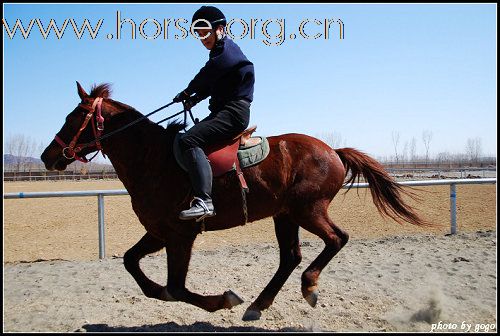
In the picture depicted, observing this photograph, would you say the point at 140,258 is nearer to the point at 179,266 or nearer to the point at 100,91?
the point at 179,266

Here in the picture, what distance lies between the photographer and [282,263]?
5.06 metres

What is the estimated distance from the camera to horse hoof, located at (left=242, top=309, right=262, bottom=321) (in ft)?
15.4

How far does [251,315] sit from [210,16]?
3185mm

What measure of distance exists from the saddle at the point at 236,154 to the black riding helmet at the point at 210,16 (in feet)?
3.79

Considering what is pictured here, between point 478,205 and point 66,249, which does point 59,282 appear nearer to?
point 66,249

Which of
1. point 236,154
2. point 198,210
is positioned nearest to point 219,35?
point 236,154

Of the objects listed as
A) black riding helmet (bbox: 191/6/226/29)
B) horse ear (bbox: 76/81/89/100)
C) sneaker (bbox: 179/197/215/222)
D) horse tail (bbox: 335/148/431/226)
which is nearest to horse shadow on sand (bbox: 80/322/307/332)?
sneaker (bbox: 179/197/215/222)

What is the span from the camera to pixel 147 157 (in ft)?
14.8

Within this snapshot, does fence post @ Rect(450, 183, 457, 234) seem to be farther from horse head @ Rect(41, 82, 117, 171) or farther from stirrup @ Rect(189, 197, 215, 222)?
horse head @ Rect(41, 82, 117, 171)

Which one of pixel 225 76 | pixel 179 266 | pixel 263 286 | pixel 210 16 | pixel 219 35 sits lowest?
pixel 263 286

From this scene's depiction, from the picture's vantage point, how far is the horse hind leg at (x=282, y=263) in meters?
4.76

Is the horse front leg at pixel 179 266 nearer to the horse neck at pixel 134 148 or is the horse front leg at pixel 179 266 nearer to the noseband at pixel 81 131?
the horse neck at pixel 134 148

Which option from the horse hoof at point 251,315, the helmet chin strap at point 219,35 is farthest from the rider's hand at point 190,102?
the horse hoof at point 251,315

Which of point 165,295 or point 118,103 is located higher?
point 118,103
